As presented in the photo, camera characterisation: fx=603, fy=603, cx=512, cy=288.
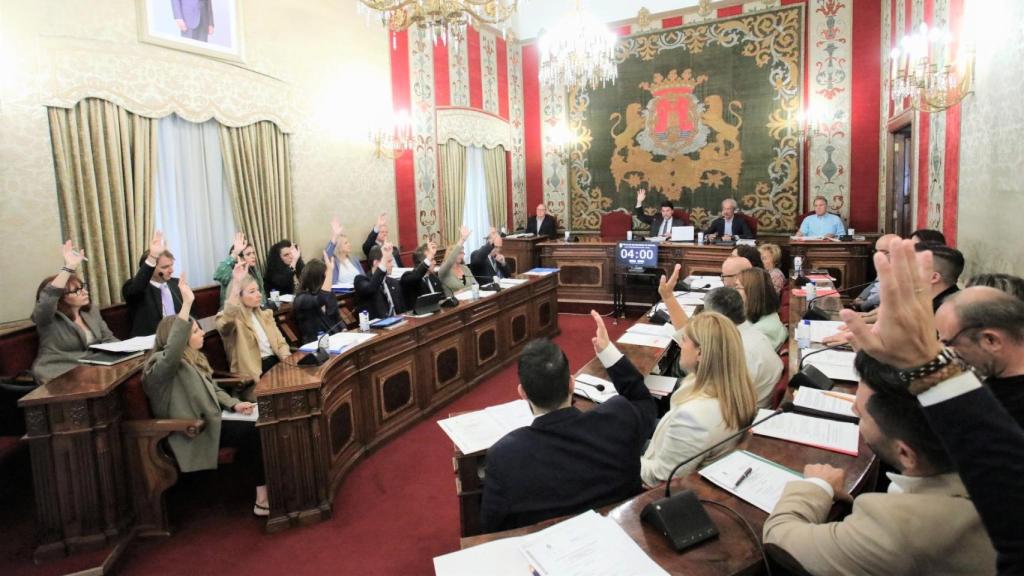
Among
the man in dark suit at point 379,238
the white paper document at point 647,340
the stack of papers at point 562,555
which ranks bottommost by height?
the stack of papers at point 562,555

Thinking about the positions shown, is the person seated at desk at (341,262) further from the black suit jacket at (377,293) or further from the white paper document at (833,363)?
the white paper document at (833,363)

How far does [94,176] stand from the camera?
16.3ft

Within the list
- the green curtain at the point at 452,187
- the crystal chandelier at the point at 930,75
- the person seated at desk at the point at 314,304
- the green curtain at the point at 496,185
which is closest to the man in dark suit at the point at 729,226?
the green curtain at the point at 496,185

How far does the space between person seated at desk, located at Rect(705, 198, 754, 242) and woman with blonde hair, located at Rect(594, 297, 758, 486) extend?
6.75 m

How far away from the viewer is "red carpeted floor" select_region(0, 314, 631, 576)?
2941 millimetres

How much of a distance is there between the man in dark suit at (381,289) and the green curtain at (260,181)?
5.97 ft

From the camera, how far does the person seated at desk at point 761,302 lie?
3.36 metres

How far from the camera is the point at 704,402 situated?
82.4 inches

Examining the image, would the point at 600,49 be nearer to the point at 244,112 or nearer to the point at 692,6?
the point at 244,112

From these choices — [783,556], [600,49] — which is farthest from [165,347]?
[600,49]

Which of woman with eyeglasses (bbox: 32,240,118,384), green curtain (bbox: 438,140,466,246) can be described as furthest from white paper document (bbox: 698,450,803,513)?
green curtain (bbox: 438,140,466,246)

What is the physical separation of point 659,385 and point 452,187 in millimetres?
6608

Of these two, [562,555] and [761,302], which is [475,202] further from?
[562,555]

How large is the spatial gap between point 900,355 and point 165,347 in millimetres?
3240
